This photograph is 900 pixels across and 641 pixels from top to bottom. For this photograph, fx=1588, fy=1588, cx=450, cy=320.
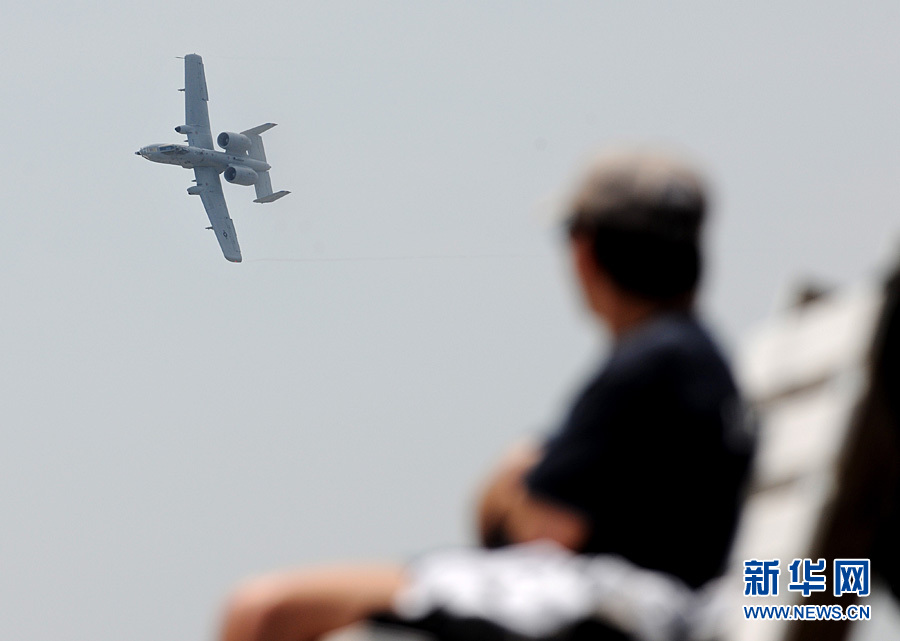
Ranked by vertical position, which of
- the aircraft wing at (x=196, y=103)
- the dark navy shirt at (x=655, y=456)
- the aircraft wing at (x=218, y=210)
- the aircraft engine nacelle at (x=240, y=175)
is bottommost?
the aircraft wing at (x=218, y=210)

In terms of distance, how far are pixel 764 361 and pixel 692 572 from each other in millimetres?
709

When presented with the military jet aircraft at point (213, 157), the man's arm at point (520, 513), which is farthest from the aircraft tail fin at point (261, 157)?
the man's arm at point (520, 513)

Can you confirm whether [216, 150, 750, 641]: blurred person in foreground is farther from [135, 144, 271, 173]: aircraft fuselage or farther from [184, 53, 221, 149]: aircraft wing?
[184, 53, 221, 149]: aircraft wing

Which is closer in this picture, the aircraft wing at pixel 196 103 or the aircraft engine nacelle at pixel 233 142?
the aircraft engine nacelle at pixel 233 142

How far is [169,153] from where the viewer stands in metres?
61.3

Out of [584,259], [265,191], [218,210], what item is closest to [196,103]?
[218,210]

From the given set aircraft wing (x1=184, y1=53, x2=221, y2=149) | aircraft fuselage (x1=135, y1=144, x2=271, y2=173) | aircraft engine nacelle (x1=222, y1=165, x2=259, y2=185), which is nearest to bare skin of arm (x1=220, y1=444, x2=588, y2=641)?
aircraft fuselage (x1=135, y1=144, x2=271, y2=173)

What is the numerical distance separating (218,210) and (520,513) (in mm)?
67355

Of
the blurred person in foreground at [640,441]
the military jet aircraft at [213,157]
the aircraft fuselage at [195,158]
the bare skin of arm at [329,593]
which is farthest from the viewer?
the military jet aircraft at [213,157]

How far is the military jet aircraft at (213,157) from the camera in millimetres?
62250

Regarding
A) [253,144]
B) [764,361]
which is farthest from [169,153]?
[764,361]

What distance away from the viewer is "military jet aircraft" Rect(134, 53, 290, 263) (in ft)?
204

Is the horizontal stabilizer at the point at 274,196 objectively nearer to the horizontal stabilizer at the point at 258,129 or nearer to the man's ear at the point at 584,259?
the horizontal stabilizer at the point at 258,129

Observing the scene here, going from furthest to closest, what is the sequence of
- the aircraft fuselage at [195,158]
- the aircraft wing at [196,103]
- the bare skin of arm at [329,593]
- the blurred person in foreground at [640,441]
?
the aircraft wing at [196,103] → the aircraft fuselage at [195,158] → the blurred person in foreground at [640,441] → the bare skin of arm at [329,593]
